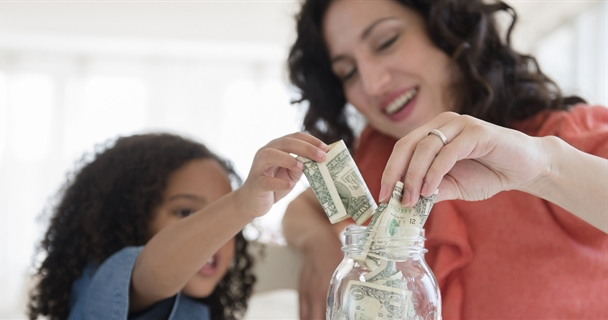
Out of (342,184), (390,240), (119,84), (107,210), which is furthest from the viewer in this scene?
(119,84)

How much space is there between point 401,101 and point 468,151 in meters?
0.55

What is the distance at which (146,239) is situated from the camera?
4.20 ft

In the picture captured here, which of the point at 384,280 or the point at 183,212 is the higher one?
the point at 384,280

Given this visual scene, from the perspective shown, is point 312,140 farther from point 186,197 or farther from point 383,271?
point 186,197

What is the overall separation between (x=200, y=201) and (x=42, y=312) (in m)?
0.45

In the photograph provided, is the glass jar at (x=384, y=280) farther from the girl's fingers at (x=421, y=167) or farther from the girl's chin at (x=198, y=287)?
the girl's chin at (x=198, y=287)

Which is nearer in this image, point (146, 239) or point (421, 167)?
point (421, 167)

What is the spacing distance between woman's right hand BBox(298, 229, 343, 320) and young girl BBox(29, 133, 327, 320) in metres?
0.19

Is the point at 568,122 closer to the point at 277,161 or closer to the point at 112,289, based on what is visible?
the point at 277,161

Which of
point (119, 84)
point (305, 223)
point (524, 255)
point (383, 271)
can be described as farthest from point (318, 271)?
point (119, 84)

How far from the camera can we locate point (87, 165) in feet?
4.70

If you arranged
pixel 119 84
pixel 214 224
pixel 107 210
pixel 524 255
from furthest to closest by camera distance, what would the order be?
pixel 119 84, pixel 107 210, pixel 524 255, pixel 214 224

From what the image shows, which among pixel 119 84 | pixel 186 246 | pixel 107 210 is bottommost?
pixel 119 84

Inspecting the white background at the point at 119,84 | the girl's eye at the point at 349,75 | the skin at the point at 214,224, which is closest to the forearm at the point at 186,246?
the skin at the point at 214,224
